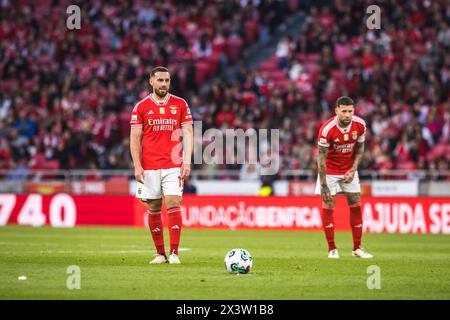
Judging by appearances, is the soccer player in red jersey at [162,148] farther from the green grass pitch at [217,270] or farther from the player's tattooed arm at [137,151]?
the green grass pitch at [217,270]

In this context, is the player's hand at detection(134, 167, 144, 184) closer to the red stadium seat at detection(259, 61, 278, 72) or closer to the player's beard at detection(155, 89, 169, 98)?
the player's beard at detection(155, 89, 169, 98)

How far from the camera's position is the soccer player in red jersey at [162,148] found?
1388 centimetres

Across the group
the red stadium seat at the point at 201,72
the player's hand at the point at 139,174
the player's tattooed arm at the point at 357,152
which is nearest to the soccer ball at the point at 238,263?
the player's hand at the point at 139,174

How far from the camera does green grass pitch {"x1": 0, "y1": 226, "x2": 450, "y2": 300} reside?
33.8 ft

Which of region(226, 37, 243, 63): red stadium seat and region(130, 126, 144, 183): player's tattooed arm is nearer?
region(130, 126, 144, 183): player's tattooed arm

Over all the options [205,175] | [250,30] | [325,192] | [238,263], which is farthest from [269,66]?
[238,263]

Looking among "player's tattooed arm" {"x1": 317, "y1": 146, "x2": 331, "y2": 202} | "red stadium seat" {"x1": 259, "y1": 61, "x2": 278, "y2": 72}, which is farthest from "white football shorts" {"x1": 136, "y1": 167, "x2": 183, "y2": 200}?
"red stadium seat" {"x1": 259, "y1": 61, "x2": 278, "y2": 72}

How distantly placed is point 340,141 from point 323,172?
0.61 meters

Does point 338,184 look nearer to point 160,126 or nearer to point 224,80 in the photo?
point 160,126

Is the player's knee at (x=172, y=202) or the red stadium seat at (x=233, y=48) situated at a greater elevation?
the red stadium seat at (x=233, y=48)

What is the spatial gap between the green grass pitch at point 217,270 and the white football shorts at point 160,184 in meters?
1.02

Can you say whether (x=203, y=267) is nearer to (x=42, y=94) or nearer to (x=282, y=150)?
(x=282, y=150)

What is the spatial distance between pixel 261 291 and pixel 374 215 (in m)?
16.4

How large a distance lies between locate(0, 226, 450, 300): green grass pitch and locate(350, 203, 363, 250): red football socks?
0.95ft
